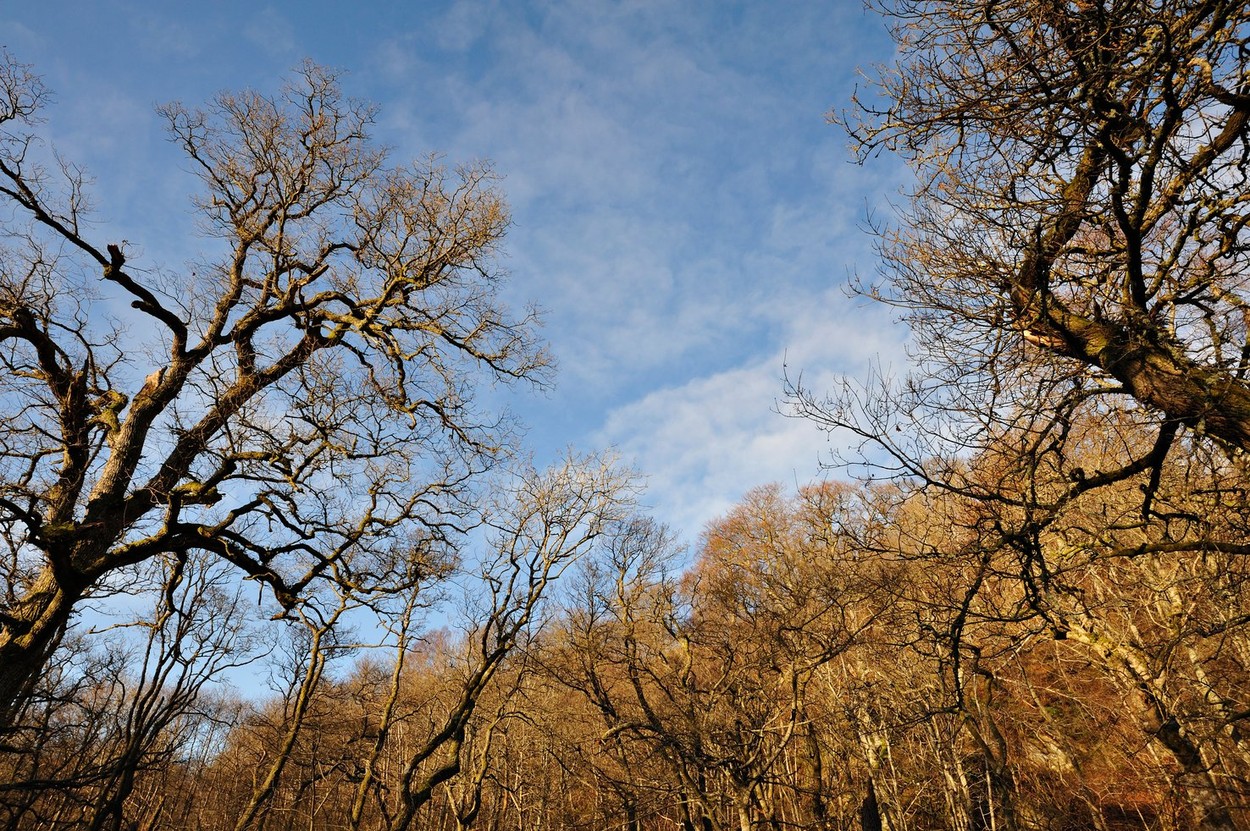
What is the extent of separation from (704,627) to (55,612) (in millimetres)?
9564

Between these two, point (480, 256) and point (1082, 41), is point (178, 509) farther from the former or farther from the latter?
point (1082, 41)

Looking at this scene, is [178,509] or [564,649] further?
[564,649]

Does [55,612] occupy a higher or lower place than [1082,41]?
lower

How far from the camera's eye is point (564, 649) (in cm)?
1109

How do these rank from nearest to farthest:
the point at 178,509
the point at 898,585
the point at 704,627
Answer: the point at 898,585, the point at 178,509, the point at 704,627

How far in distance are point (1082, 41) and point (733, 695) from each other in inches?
350

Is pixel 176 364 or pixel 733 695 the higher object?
pixel 176 364

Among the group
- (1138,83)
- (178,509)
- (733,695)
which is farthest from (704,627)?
(1138,83)

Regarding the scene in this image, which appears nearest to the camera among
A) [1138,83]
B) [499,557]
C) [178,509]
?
[1138,83]

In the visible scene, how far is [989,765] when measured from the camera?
23.0 feet

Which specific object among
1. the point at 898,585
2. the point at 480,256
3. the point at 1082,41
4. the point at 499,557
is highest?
the point at 480,256

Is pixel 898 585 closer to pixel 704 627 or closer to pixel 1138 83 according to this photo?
pixel 1138 83

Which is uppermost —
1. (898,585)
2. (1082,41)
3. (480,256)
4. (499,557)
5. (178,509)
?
(480,256)

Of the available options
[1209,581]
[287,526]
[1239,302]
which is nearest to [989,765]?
[1209,581]
